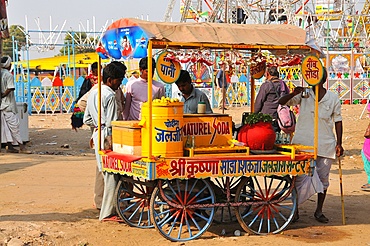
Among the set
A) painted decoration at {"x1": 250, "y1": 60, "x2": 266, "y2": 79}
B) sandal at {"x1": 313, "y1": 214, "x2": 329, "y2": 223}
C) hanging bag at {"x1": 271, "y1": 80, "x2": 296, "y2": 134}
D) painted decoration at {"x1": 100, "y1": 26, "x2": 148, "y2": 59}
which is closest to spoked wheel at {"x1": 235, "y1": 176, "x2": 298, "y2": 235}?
sandal at {"x1": 313, "y1": 214, "x2": 329, "y2": 223}

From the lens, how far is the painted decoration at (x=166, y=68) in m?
6.57

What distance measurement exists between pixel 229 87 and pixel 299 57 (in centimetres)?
2208

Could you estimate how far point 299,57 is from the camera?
7.82m

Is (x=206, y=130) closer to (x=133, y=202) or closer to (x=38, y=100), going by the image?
(x=133, y=202)

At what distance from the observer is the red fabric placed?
23.8ft

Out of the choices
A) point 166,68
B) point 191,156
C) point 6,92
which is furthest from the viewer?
point 6,92

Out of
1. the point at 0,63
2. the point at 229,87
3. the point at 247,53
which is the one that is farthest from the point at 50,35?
the point at 247,53

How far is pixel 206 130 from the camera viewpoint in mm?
7109

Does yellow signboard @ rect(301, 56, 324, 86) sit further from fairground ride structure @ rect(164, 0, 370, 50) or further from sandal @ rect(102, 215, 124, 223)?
fairground ride structure @ rect(164, 0, 370, 50)

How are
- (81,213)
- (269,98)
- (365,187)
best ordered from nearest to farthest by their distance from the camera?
1. (81,213)
2. (269,98)
3. (365,187)

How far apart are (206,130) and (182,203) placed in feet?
2.71

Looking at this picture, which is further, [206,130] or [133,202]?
[133,202]

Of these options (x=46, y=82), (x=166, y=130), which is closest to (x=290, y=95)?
(x=166, y=130)

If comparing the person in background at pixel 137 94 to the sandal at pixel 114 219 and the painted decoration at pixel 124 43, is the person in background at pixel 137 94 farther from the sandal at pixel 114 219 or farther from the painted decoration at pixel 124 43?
the sandal at pixel 114 219
